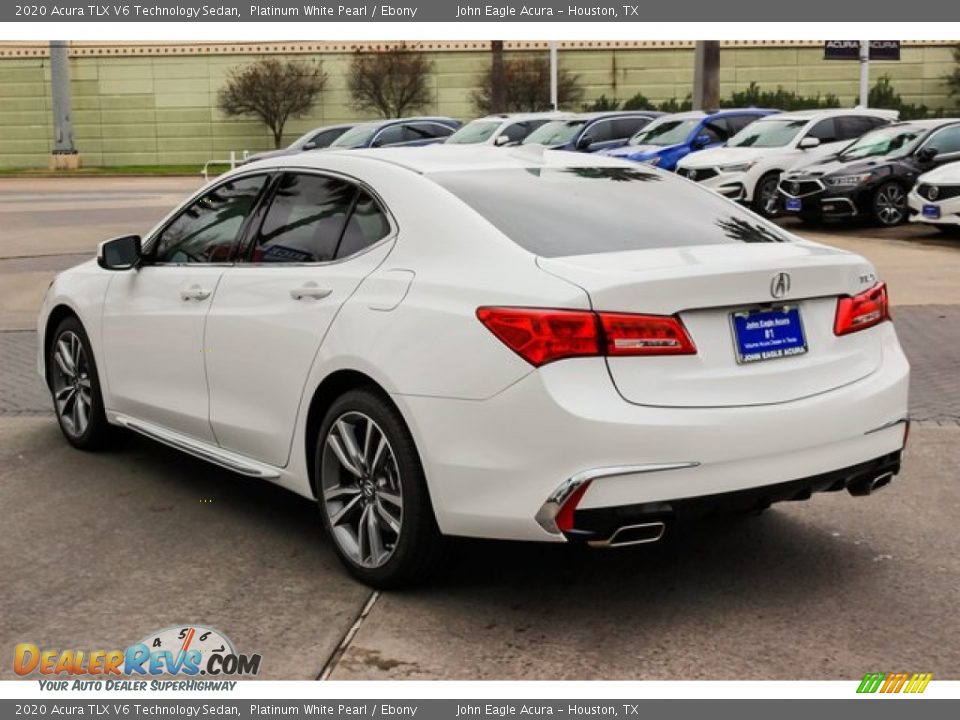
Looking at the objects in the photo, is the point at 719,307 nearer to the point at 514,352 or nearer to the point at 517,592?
the point at 514,352

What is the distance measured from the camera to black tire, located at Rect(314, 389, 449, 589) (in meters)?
4.55

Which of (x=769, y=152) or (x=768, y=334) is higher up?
(x=768, y=334)

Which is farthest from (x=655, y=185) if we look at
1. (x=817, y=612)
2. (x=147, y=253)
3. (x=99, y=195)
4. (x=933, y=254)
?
(x=99, y=195)

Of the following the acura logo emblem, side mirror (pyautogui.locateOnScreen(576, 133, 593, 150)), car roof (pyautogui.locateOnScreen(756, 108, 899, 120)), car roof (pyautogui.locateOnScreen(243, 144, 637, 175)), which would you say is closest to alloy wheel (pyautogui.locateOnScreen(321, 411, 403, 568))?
car roof (pyautogui.locateOnScreen(243, 144, 637, 175))

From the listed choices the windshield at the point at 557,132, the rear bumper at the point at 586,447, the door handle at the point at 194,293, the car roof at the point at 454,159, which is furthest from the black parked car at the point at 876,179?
the rear bumper at the point at 586,447

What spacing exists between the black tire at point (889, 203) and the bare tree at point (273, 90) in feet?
129

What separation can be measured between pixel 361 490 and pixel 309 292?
0.78m

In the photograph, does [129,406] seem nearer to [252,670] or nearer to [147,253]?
[147,253]

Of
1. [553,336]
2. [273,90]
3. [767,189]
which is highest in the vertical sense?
[273,90]

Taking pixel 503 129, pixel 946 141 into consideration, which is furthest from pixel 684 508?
pixel 503 129

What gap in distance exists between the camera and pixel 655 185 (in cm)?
557

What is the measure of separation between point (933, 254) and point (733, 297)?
1316 cm

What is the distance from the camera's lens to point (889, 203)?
65.6 ft

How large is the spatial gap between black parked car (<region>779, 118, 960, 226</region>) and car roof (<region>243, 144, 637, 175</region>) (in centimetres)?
1471
